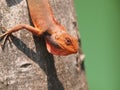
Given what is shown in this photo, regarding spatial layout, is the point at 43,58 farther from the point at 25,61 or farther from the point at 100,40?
the point at 100,40

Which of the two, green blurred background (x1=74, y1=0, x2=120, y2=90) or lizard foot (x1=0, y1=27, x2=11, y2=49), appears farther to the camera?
green blurred background (x1=74, y1=0, x2=120, y2=90)

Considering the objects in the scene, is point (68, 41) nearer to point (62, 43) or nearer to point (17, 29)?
point (62, 43)

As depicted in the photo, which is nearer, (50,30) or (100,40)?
(50,30)

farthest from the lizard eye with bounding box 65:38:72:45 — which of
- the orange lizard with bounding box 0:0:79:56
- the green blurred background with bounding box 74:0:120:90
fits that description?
the green blurred background with bounding box 74:0:120:90

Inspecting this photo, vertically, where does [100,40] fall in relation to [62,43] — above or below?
below

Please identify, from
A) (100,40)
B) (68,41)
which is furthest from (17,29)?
(100,40)

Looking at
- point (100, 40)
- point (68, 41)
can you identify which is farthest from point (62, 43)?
point (100, 40)

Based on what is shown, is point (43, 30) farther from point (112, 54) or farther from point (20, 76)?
point (112, 54)

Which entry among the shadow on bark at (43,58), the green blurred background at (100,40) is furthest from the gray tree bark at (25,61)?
the green blurred background at (100,40)

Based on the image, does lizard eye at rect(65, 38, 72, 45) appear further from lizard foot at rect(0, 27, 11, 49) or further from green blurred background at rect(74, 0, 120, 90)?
green blurred background at rect(74, 0, 120, 90)
